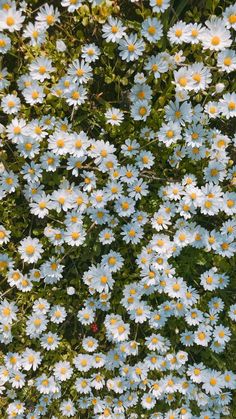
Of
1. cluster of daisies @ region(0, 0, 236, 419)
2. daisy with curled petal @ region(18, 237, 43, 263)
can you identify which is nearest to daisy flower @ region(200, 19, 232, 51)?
cluster of daisies @ region(0, 0, 236, 419)

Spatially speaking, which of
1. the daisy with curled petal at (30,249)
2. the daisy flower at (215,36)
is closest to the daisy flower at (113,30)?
the daisy flower at (215,36)

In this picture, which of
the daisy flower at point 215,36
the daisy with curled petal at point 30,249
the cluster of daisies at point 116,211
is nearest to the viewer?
the daisy flower at point 215,36

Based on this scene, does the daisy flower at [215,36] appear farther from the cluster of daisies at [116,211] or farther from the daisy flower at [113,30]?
the daisy flower at [113,30]

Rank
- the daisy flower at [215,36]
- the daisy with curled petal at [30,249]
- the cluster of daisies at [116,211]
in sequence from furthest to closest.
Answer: the daisy with curled petal at [30,249]
the cluster of daisies at [116,211]
the daisy flower at [215,36]

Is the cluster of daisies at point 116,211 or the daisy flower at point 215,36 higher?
the daisy flower at point 215,36

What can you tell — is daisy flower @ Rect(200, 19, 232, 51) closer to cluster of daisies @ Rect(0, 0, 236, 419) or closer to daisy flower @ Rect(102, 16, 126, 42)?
cluster of daisies @ Rect(0, 0, 236, 419)

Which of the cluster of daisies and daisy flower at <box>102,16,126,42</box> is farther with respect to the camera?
the cluster of daisies

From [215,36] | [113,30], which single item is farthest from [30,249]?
[215,36]

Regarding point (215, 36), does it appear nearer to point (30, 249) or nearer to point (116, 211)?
point (116, 211)

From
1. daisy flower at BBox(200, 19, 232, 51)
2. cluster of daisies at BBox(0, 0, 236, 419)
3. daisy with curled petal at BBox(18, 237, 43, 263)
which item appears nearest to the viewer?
daisy flower at BBox(200, 19, 232, 51)

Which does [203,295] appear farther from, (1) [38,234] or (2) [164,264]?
(1) [38,234]
